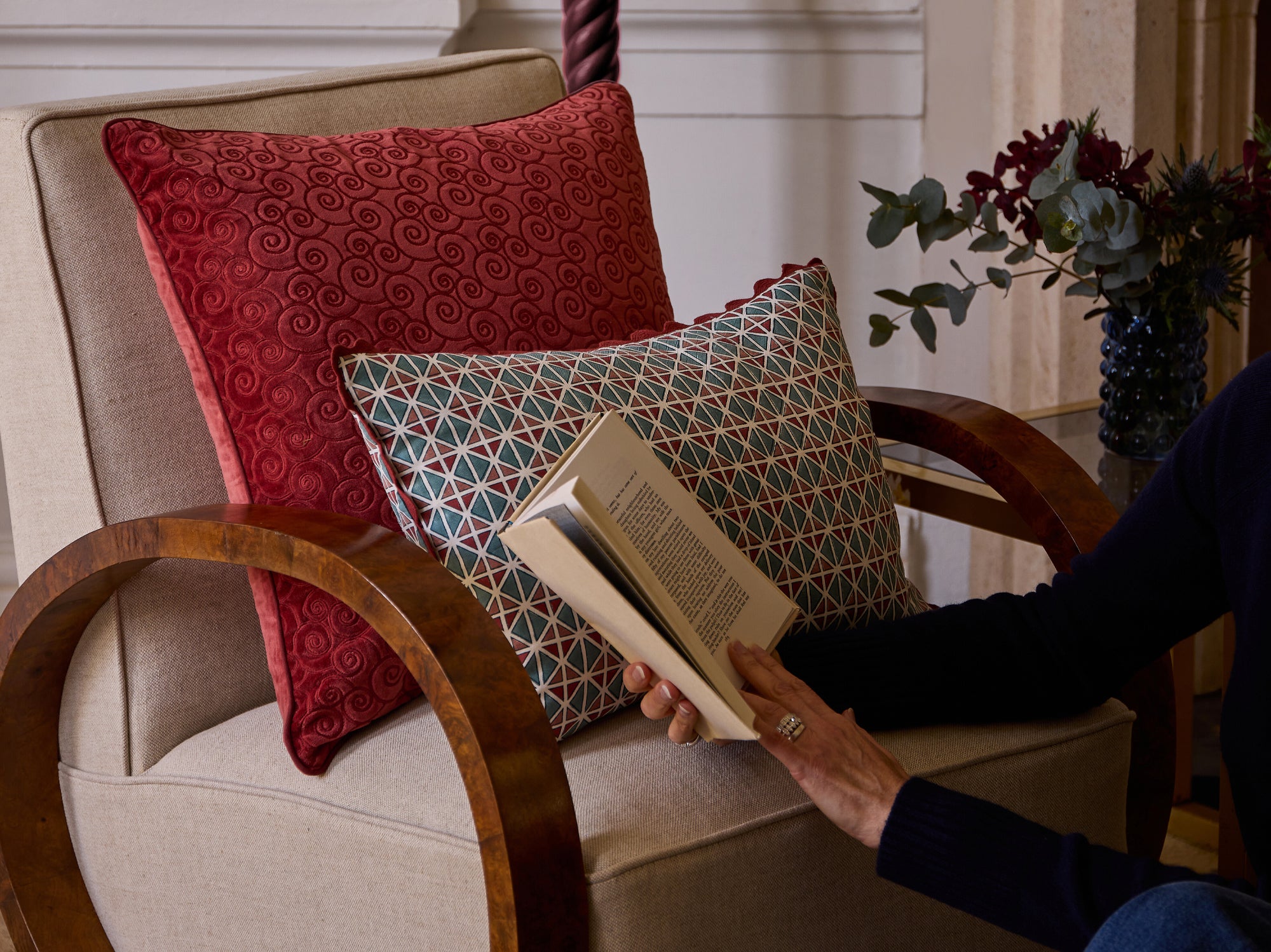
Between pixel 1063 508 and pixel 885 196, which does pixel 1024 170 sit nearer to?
pixel 885 196

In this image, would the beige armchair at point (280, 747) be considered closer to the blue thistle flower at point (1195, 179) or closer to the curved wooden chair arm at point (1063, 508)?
the curved wooden chair arm at point (1063, 508)

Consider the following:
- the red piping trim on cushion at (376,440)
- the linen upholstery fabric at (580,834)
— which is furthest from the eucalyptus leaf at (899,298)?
the red piping trim on cushion at (376,440)

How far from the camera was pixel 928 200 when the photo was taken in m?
1.42

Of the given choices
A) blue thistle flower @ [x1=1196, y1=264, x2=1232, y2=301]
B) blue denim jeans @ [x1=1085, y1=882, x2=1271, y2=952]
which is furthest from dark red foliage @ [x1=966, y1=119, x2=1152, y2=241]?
blue denim jeans @ [x1=1085, y1=882, x2=1271, y2=952]

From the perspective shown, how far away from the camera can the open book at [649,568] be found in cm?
66

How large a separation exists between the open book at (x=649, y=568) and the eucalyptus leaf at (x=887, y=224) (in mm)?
690

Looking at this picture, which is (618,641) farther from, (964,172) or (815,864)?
(964,172)

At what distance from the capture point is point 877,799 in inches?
30.5

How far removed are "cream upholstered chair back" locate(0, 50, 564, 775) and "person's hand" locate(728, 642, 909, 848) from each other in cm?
49

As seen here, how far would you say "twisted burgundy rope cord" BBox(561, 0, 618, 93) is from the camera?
1716 mm

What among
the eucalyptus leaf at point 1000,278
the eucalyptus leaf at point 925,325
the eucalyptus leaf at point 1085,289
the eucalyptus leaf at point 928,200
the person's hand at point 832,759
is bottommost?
the person's hand at point 832,759

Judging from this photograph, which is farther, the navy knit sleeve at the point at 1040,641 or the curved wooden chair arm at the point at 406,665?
the navy knit sleeve at the point at 1040,641

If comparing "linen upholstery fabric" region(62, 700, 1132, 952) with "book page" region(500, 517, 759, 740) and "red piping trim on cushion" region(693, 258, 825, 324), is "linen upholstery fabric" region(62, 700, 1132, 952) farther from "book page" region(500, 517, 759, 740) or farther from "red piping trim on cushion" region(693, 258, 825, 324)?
"red piping trim on cushion" region(693, 258, 825, 324)

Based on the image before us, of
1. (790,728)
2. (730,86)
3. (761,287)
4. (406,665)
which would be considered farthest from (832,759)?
(730,86)
